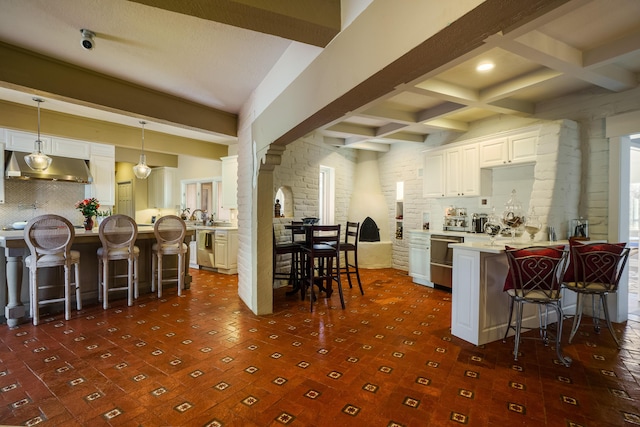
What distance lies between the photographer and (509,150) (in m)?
4.36

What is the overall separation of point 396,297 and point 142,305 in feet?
11.4

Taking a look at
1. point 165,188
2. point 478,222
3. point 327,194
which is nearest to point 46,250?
point 327,194

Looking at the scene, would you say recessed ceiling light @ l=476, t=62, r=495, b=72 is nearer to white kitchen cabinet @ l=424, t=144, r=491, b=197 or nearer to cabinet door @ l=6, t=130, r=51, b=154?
white kitchen cabinet @ l=424, t=144, r=491, b=197

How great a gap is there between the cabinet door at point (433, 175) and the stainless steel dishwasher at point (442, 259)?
870 mm

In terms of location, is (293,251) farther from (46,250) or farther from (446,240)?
(46,250)

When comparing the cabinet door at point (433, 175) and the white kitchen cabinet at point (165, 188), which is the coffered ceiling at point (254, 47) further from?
the white kitchen cabinet at point (165, 188)

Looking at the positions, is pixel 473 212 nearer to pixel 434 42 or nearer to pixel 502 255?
pixel 502 255

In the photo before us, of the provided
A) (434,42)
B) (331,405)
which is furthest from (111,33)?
(331,405)

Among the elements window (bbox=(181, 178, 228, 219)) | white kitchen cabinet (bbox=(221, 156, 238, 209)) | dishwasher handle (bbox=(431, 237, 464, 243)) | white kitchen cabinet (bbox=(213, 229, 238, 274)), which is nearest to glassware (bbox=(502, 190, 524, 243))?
dishwasher handle (bbox=(431, 237, 464, 243))

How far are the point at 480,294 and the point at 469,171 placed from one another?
2592 millimetres

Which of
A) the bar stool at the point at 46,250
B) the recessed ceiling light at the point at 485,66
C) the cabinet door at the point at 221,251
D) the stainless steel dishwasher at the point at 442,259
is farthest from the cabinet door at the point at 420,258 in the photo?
the bar stool at the point at 46,250

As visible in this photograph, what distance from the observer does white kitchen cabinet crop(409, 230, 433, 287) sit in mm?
5129

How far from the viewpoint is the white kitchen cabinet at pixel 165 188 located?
8.06 metres

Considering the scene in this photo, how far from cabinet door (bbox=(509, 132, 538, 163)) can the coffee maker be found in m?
1.05
